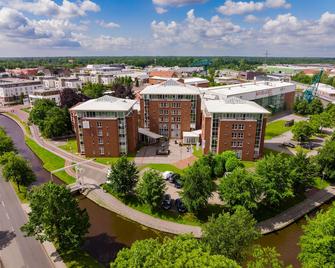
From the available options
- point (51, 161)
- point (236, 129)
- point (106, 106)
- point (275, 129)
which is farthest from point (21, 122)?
point (275, 129)

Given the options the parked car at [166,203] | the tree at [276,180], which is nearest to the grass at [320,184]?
the tree at [276,180]

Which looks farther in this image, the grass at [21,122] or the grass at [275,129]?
the grass at [21,122]

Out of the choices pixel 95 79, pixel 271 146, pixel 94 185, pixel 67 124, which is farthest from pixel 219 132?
pixel 95 79

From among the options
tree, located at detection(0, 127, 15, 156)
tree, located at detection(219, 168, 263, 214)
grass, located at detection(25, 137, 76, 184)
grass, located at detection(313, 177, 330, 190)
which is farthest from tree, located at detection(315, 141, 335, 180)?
tree, located at detection(0, 127, 15, 156)

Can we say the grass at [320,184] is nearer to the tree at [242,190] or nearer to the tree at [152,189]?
the tree at [242,190]

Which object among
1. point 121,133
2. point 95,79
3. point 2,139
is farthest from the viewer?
point 95,79

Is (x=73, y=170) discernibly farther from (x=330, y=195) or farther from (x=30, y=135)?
(x=330, y=195)
